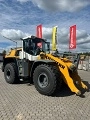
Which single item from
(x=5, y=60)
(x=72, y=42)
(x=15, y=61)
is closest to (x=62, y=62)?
(x=15, y=61)

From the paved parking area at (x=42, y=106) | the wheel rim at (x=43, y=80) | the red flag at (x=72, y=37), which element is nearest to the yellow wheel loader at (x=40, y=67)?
the wheel rim at (x=43, y=80)

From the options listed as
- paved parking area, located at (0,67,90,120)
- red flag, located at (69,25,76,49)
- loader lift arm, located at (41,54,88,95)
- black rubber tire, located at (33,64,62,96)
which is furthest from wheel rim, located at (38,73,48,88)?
red flag, located at (69,25,76,49)

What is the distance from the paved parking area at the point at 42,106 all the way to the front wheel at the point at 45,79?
27cm

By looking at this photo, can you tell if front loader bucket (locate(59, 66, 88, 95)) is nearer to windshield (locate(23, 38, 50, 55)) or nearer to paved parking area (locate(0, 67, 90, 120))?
paved parking area (locate(0, 67, 90, 120))

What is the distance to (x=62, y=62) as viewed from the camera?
8.78 metres

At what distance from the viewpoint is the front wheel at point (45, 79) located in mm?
8391

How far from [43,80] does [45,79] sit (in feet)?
0.55

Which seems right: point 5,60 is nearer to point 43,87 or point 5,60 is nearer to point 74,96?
point 43,87

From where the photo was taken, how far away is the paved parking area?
19.9 ft

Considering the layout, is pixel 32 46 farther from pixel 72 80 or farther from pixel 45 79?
pixel 72 80

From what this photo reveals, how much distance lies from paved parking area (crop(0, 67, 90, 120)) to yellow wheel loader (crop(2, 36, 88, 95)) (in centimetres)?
44

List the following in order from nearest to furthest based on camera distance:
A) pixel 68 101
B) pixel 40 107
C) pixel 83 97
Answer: pixel 40 107, pixel 68 101, pixel 83 97

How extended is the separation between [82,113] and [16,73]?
5700mm

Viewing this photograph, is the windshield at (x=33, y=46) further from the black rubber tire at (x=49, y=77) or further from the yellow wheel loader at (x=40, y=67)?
the black rubber tire at (x=49, y=77)
